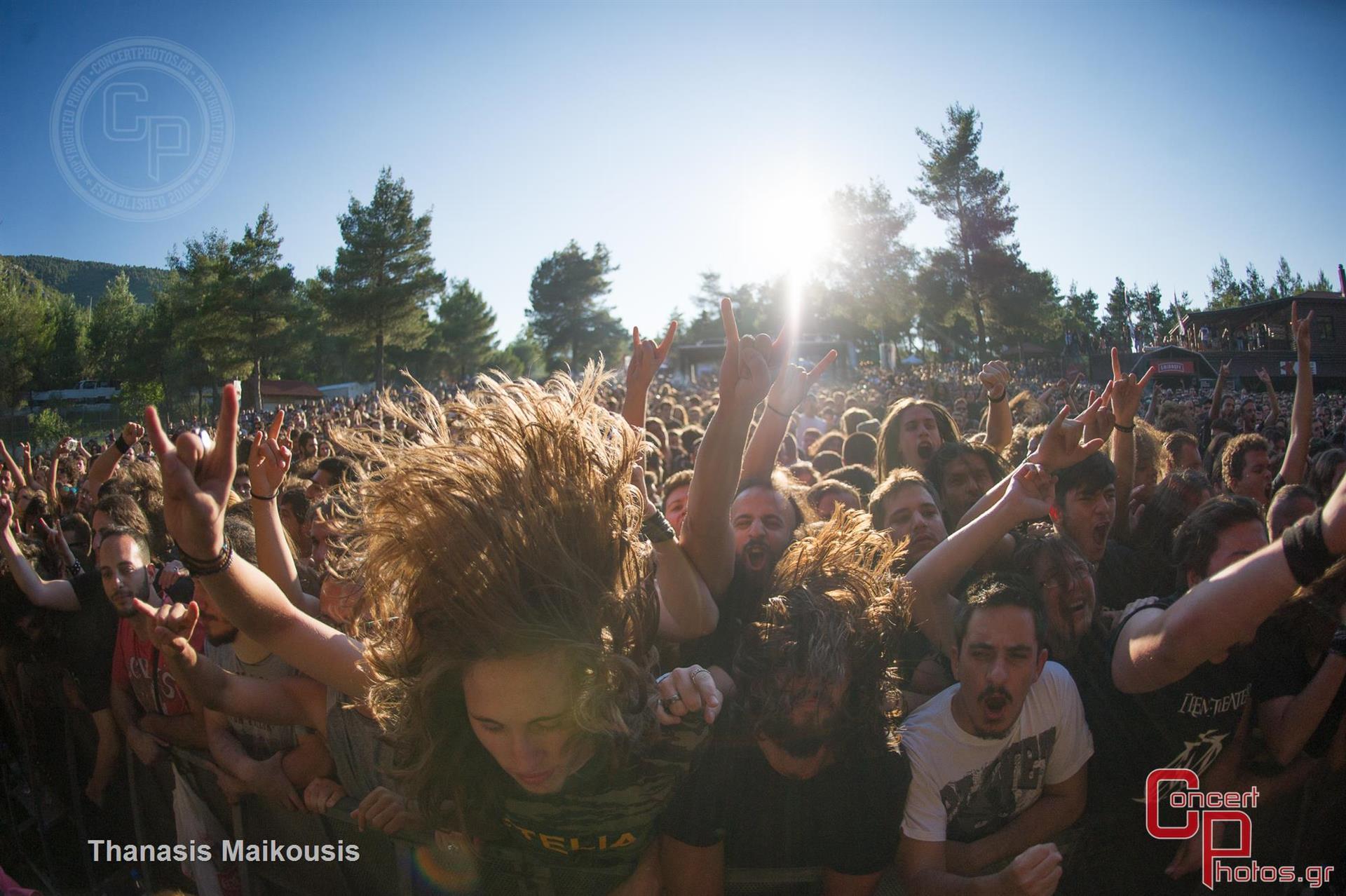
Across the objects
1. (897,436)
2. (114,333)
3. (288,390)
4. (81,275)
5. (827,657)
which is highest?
(81,275)

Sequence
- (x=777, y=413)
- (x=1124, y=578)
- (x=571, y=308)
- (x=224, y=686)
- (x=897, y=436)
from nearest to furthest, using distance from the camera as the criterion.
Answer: (x=224, y=686)
(x=777, y=413)
(x=1124, y=578)
(x=897, y=436)
(x=571, y=308)

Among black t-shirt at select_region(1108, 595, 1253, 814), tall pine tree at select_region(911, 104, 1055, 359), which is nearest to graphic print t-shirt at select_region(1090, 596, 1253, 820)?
black t-shirt at select_region(1108, 595, 1253, 814)

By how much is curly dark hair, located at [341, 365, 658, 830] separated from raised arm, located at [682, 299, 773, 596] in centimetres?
30

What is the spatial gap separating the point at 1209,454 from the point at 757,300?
81.1 metres

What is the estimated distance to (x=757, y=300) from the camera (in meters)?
85.1

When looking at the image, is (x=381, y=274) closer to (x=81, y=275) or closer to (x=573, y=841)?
(x=573, y=841)

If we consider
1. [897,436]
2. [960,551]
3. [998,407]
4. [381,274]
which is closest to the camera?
[960,551]

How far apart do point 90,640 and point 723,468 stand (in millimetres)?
3183

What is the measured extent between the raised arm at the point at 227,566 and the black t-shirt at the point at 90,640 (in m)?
2.09

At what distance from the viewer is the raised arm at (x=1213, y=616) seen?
154cm

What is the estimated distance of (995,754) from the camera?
2.00 m

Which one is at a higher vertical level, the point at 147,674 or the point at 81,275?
the point at 81,275

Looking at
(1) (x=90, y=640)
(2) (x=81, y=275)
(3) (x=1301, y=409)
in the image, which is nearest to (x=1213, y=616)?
(3) (x=1301, y=409)

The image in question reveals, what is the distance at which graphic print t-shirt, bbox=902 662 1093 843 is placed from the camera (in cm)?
195
